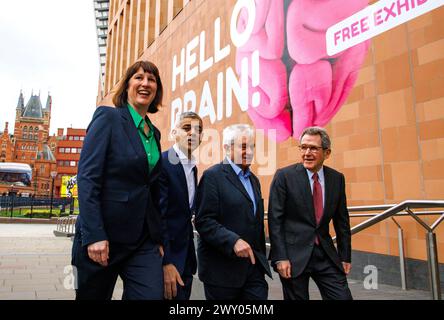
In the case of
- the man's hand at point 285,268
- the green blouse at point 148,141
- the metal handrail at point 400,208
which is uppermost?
the green blouse at point 148,141

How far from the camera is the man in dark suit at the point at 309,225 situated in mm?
2340

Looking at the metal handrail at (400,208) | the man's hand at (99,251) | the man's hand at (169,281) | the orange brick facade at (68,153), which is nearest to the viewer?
the man's hand at (99,251)

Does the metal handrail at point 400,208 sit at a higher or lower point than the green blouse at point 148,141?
lower

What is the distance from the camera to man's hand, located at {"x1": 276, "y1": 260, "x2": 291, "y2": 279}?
2.31 metres

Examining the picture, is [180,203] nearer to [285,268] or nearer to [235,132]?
[235,132]

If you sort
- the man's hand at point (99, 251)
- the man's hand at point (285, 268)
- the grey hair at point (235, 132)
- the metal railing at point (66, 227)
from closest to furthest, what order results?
the man's hand at point (99, 251) → the man's hand at point (285, 268) → the grey hair at point (235, 132) → the metal railing at point (66, 227)

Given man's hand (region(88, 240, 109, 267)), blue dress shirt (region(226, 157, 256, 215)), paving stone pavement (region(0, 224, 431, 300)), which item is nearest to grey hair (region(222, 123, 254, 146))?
blue dress shirt (region(226, 157, 256, 215))

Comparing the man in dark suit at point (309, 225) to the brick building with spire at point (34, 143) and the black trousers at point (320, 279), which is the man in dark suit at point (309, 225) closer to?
the black trousers at point (320, 279)

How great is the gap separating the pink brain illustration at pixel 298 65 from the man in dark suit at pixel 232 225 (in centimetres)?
421

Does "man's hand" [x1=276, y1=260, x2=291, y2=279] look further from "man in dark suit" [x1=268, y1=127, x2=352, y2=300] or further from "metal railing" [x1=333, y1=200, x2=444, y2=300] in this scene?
"metal railing" [x1=333, y1=200, x2=444, y2=300]

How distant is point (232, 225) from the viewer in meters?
2.39

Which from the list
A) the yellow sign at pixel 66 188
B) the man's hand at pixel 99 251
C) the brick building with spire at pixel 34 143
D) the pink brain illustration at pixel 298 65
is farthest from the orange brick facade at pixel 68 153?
the man's hand at pixel 99 251
